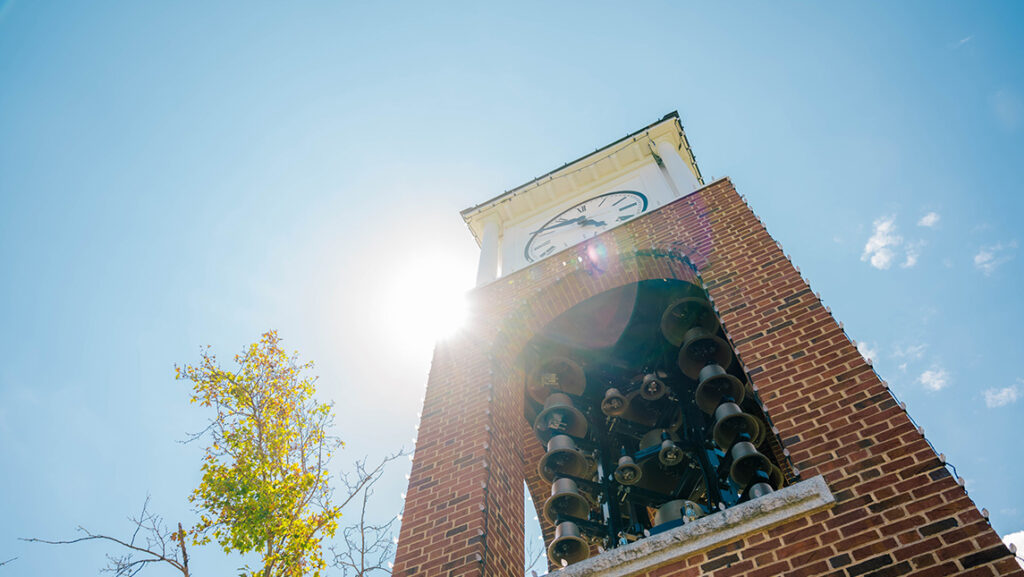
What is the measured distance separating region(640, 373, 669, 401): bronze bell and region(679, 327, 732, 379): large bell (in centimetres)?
24

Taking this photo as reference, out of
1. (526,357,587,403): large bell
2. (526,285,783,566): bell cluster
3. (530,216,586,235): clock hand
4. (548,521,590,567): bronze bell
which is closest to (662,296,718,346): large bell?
(526,285,783,566): bell cluster

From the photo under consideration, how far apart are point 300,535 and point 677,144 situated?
27.7 feet

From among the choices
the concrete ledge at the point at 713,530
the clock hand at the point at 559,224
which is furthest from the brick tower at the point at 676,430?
the clock hand at the point at 559,224

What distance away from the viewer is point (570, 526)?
16.7 ft

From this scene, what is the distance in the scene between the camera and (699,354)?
586cm

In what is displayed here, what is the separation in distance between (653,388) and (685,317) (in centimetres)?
77

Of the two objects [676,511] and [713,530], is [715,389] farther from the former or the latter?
[713,530]

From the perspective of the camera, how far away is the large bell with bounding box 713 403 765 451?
16.1ft

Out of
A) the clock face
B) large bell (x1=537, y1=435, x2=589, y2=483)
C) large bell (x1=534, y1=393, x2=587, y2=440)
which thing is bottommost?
large bell (x1=537, y1=435, x2=589, y2=483)

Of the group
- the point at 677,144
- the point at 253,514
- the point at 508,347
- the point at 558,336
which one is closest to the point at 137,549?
the point at 253,514

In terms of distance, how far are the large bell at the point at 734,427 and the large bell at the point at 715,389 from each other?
34 centimetres

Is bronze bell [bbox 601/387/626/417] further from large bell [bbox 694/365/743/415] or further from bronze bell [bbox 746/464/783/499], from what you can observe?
bronze bell [bbox 746/464/783/499]

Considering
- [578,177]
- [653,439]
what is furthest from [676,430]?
[578,177]

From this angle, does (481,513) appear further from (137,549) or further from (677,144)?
(677,144)
